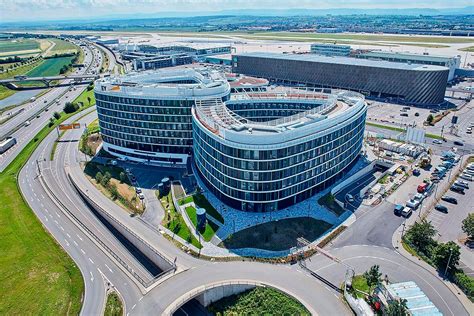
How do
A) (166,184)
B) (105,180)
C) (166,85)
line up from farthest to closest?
(166,85), (105,180), (166,184)

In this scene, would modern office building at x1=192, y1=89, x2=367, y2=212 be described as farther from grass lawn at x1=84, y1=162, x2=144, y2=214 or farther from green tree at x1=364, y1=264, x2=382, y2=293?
green tree at x1=364, y1=264, x2=382, y2=293

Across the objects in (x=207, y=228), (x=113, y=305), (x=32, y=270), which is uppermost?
(x=207, y=228)

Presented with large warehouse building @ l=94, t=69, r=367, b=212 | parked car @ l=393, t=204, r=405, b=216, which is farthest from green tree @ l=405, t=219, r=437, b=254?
large warehouse building @ l=94, t=69, r=367, b=212

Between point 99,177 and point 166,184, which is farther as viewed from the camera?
point 99,177

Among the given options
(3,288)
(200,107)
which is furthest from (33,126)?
(3,288)

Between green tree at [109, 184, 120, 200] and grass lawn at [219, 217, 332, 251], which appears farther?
green tree at [109, 184, 120, 200]

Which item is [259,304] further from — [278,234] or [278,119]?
[278,119]

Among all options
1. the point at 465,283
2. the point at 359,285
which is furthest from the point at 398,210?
the point at 359,285

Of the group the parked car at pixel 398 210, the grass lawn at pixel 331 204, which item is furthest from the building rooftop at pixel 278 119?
the parked car at pixel 398 210
